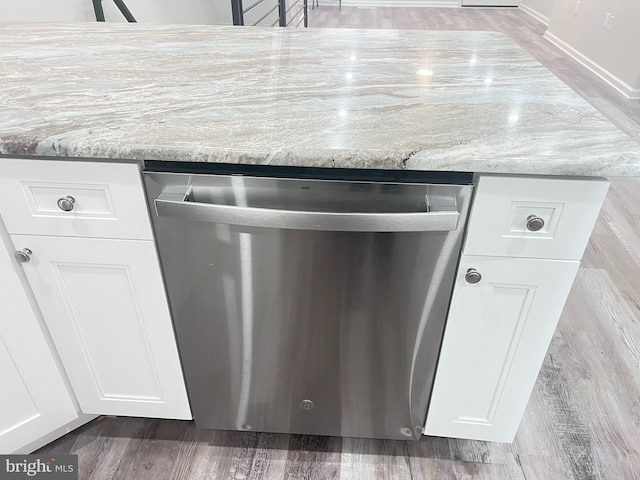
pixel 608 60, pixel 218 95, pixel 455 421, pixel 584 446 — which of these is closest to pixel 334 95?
pixel 218 95

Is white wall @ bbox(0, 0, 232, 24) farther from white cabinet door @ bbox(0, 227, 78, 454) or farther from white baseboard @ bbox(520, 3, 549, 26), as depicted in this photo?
white baseboard @ bbox(520, 3, 549, 26)

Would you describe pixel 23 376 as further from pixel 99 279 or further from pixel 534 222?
pixel 534 222

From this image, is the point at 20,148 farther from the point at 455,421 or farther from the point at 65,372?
the point at 455,421

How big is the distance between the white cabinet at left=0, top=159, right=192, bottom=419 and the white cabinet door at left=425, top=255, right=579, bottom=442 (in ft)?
2.10

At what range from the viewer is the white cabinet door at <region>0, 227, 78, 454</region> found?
3.33 ft

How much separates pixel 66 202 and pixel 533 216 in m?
0.88

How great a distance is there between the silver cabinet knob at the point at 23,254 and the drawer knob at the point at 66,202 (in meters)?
0.15

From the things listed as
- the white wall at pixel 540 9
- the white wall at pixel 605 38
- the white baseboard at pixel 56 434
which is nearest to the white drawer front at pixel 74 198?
the white baseboard at pixel 56 434

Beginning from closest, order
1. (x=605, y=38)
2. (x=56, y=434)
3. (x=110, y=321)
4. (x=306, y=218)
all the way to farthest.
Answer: (x=306, y=218), (x=110, y=321), (x=56, y=434), (x=605, y=38)

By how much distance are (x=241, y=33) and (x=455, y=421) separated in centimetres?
136

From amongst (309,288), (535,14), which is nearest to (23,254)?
(309,288)

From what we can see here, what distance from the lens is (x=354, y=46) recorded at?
146 cm

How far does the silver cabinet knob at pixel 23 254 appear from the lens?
97 centimetres

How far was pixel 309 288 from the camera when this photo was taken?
0.97m
